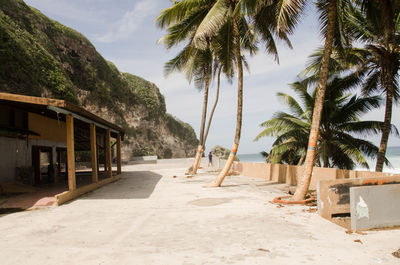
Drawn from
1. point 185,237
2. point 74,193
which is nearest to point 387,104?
point 185,237

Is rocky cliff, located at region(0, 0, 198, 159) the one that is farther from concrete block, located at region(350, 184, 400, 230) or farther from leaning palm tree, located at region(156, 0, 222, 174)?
concrete block, located at region(350, 184, 400, 230)

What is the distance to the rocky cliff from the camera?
24484 millimetres

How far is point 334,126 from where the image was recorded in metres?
16.2

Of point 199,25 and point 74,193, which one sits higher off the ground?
point 199,25

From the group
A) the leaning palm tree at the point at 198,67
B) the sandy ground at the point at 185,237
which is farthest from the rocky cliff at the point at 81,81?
the sandy ground at the point at 185,237

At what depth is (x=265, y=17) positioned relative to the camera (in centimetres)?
1102

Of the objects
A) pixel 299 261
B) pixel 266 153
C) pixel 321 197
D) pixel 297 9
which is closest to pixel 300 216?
pixel 321 197

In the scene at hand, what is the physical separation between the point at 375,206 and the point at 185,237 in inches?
153

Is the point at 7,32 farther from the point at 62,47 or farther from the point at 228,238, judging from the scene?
the point at 228,238

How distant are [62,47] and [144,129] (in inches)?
677

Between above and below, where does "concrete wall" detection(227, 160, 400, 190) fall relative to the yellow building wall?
below

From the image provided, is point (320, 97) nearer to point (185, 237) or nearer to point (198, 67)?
point (185, 237)

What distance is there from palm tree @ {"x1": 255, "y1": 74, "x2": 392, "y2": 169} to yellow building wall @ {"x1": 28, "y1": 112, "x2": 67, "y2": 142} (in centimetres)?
1136

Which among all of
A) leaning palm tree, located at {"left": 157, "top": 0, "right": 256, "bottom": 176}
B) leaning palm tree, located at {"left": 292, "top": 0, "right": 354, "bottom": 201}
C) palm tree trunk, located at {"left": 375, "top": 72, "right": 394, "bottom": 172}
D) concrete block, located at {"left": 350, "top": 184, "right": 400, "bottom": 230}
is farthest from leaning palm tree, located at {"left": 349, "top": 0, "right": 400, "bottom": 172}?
concrete block, located at {"left": 350, "top": 184, "right": 400, "bottom": 230}
